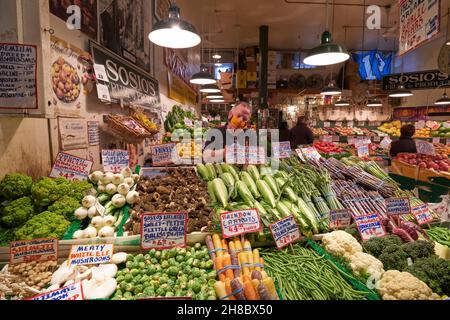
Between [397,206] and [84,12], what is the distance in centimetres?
400

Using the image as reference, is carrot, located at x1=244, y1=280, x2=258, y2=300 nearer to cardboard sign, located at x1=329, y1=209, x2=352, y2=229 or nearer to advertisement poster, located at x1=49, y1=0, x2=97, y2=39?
cardboard sign, located at x1=329, y1=209, x2=352, y2=229

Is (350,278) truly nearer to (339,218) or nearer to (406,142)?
(339,218)

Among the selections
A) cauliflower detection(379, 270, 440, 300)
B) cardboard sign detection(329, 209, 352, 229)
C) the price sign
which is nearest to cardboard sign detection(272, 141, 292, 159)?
the price sign

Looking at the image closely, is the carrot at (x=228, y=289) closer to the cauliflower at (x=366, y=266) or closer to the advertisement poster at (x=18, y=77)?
the cauliflower at (x=366, y=266)

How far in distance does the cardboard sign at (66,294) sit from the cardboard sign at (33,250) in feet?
1.42

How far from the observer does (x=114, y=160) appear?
3104 mm

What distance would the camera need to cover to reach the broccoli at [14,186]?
2150 millimetres

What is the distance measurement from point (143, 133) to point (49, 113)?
65.9 inches

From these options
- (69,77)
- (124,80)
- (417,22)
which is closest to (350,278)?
(69,77)

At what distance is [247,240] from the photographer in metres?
2.19

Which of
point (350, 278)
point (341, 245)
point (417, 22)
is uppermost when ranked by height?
point (417, 22)

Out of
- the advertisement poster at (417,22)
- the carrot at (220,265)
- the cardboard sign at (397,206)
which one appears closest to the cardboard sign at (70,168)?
the carrot at (220,265)

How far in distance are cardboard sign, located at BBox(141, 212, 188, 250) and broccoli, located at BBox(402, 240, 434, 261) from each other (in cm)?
171
